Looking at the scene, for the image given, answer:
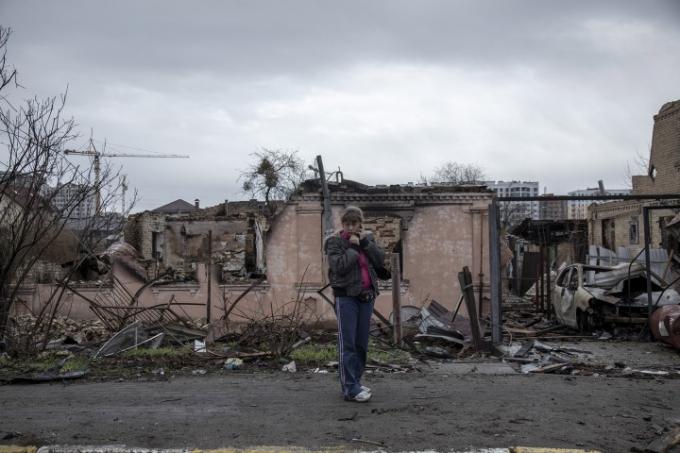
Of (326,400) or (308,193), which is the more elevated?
(308,193)

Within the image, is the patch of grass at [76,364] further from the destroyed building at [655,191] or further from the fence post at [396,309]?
the destroyed building at [655,191]

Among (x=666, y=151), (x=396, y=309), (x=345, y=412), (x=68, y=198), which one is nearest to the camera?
(x=345, y=412)

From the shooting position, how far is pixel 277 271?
14.6 m

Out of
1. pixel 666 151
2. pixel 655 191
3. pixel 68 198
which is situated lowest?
pixel 68 198

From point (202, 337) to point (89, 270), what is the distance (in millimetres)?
9446

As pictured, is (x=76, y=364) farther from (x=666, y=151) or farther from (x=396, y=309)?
(x=666, y=151)

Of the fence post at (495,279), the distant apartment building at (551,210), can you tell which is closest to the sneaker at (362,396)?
the fence post at (495,279)

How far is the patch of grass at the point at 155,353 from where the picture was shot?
7664 mm

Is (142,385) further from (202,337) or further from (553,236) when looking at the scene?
(553,236)

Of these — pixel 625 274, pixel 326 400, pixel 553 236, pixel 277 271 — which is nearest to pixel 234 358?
pixel 326 400

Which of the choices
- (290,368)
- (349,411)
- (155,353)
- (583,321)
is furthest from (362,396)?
(583,321)

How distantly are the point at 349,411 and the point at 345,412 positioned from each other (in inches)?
1.8

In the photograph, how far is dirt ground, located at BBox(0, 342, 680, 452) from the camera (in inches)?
165

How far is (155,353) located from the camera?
778 cm
